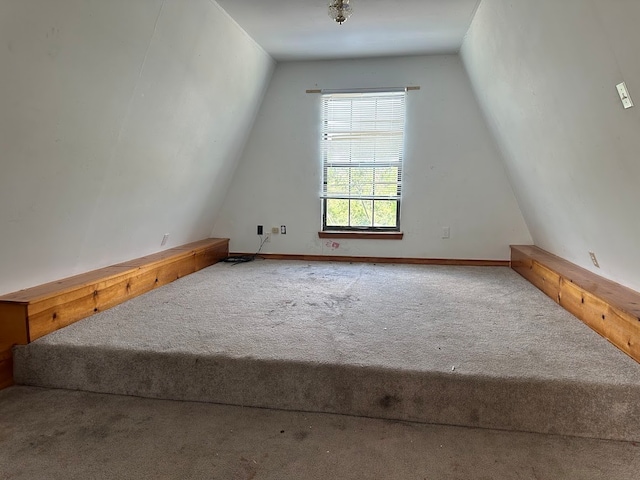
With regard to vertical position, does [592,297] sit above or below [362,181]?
below

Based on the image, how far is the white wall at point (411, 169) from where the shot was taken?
4254 mm

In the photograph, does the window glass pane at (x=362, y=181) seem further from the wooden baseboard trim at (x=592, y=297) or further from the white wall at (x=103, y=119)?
the wooden baseboard trim at (x=592, y=297)

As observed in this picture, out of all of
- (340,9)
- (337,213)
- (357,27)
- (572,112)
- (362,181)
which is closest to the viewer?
(572,112)

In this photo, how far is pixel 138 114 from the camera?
2.63m

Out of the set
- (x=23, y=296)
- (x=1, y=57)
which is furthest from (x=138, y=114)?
(x=23, y=296)

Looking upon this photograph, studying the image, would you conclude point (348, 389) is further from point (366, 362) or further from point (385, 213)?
point (385, 213)

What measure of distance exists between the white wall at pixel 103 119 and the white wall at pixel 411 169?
819mm

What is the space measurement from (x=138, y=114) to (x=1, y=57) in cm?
101

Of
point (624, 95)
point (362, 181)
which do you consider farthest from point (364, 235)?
point (624, 95)

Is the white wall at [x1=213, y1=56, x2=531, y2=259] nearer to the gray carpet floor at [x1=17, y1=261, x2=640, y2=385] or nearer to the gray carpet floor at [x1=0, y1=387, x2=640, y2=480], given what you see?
the gray carpet floor at [x1=17, y1=261, x2=640, y2=385]

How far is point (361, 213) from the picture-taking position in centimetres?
459

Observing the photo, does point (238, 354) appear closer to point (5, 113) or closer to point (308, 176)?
point (5, 113)

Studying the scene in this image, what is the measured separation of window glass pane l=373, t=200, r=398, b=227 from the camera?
14.8 ft

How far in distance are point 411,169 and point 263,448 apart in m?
3.35
